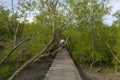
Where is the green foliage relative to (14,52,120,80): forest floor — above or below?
above

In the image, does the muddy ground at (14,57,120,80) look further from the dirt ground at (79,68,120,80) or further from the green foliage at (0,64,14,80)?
the green foliage at (0,64,14,80)

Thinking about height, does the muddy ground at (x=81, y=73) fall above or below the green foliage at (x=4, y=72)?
below

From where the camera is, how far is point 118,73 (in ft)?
57.7

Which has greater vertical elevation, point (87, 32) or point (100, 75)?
point (87, 32)

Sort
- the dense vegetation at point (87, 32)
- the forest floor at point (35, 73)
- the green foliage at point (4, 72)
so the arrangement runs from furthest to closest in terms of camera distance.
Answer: the dense vegetation at point (87, 32) < the forest floor at point (35, 73) < the green foliage at point (4, 72)

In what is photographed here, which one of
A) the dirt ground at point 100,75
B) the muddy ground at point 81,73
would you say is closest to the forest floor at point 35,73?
the muddy ground at point 81,73

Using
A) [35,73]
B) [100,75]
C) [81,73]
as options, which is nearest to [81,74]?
[81,73]

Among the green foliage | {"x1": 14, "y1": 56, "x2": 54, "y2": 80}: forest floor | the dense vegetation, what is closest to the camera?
the green foliage

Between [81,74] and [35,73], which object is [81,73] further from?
[35,73]

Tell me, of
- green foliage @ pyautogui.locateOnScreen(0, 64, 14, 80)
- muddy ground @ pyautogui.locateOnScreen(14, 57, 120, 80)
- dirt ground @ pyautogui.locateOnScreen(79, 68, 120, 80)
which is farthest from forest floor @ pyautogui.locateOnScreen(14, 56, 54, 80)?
dirt ground @ pyautogui.locateOnScreen(79, 68, 120, 80)

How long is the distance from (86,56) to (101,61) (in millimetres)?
1298

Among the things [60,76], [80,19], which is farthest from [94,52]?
[60,76]

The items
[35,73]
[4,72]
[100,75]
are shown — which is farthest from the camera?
[35,73]

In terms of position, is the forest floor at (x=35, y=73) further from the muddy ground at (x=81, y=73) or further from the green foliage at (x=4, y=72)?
the green foliage at (x=4, y=72)
